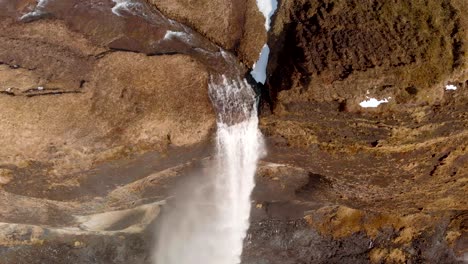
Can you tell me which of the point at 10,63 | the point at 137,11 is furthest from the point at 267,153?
the point at 10,63

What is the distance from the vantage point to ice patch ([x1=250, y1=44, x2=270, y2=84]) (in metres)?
11.3

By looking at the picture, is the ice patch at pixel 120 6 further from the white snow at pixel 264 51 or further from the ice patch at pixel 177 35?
the white snow at pixel 264 51

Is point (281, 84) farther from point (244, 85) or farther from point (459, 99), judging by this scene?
point (459, 99)

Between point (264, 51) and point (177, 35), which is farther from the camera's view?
point (177, 35)

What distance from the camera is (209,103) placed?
1067cm

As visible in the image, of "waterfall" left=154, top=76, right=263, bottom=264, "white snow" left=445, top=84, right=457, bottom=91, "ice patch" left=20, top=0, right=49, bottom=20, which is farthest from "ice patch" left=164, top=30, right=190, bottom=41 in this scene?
"white snow" left=445, top=84, right=457, bottom=91

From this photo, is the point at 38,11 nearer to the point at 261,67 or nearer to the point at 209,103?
the point at 209,103

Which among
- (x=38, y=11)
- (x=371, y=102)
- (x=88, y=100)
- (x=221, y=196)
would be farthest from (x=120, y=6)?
(x=371, y=102)

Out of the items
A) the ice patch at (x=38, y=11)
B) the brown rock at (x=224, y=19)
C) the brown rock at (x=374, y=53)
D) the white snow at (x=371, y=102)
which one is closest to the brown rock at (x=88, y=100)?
the ice patch at (x=38, y=11)

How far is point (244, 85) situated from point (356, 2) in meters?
3.26

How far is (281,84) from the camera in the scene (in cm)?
1046

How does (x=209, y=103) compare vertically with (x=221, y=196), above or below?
above

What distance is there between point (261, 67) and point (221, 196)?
390 cm

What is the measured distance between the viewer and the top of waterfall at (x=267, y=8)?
11.8 m
